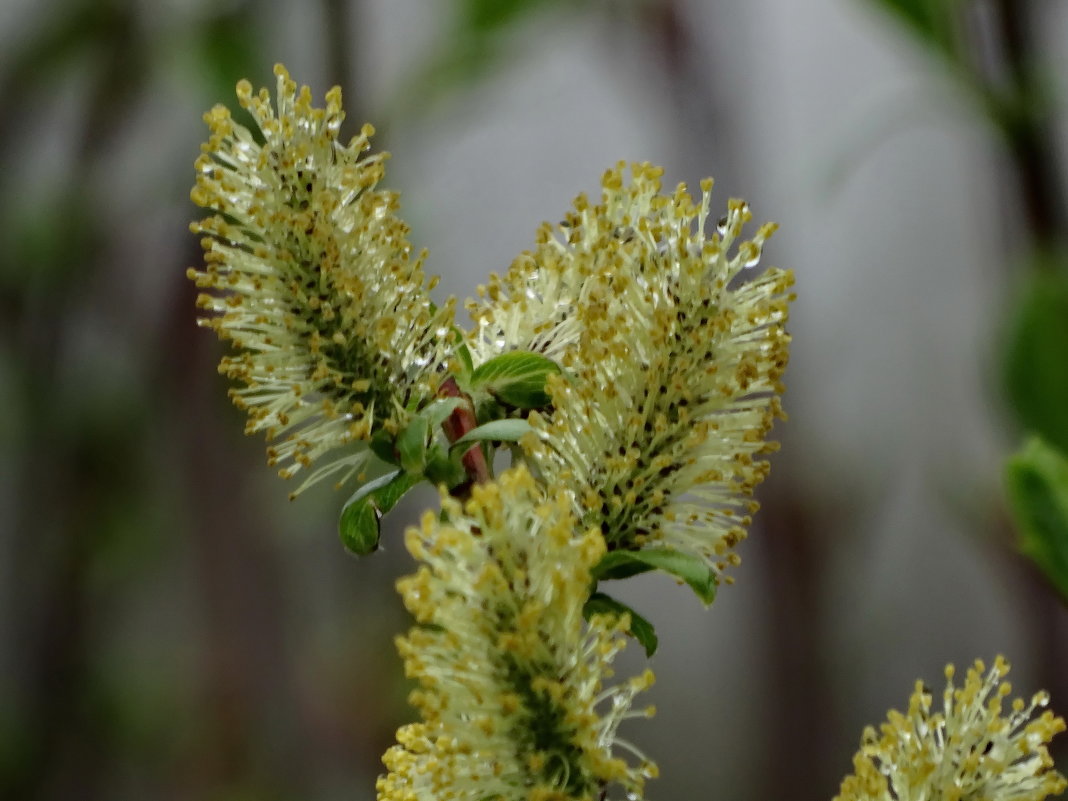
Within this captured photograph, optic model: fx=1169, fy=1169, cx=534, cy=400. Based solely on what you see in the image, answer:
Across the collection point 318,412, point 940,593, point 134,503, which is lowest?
point 318,412

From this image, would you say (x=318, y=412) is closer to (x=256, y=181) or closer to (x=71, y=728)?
(x=256, y=181)

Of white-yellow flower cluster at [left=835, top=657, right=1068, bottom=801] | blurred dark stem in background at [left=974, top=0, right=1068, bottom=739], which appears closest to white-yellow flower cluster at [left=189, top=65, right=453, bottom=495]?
white-yellow flower cluster at [left=835, top=657, right=1068, bottom=801]

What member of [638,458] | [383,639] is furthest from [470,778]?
[383,639]

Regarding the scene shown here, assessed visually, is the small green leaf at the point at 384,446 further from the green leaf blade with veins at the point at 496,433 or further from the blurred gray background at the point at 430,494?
the blurred gray background at the point at 430,494

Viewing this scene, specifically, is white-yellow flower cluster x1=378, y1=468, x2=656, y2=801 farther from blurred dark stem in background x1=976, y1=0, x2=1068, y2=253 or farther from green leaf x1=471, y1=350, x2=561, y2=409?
blurred dark stem in background x1=976, y1=0, x2=1068, y2=253

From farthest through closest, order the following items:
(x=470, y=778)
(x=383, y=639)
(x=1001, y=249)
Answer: (x=383, y=639) → (x=1001, y=249) → (x=470, y=778)

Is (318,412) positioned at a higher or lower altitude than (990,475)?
lower

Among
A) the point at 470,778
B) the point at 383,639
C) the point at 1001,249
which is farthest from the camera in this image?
the point at 383,639

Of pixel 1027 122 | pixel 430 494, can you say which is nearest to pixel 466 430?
pixel 1027 122
